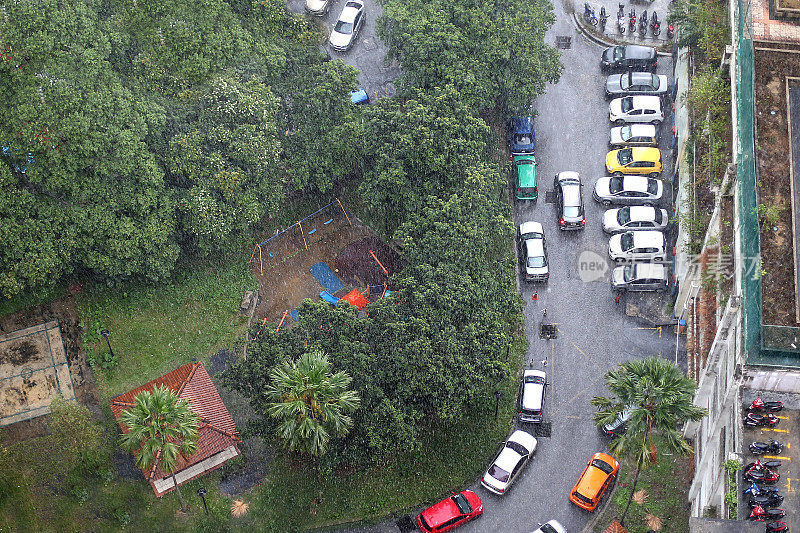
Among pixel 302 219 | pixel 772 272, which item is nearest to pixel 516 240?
pixel 302 219

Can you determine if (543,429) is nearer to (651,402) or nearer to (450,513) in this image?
(450,513)

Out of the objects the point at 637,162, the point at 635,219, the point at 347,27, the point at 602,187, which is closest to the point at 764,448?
the point at 635,219

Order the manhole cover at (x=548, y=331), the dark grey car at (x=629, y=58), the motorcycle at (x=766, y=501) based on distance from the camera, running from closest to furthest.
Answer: the motorcycle at (x=766, y=501)
the manhole cover at (x=548, y=331)
the dark grey car at (x=629, y=58)

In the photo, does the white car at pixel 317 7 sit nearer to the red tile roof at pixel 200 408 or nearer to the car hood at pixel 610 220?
the car hood at pixel 610 220

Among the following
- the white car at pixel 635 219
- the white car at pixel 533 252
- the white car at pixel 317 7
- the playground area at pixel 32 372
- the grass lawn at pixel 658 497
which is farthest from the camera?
the white car at pixel 317 7

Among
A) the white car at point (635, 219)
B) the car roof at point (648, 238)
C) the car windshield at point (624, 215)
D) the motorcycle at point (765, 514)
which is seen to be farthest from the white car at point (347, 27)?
the motorcycle at point (765, 514)

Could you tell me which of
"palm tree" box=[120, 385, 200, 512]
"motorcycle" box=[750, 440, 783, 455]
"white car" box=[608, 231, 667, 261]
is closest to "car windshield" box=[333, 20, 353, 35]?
"white car" box=[608, 231, 667, 261]
